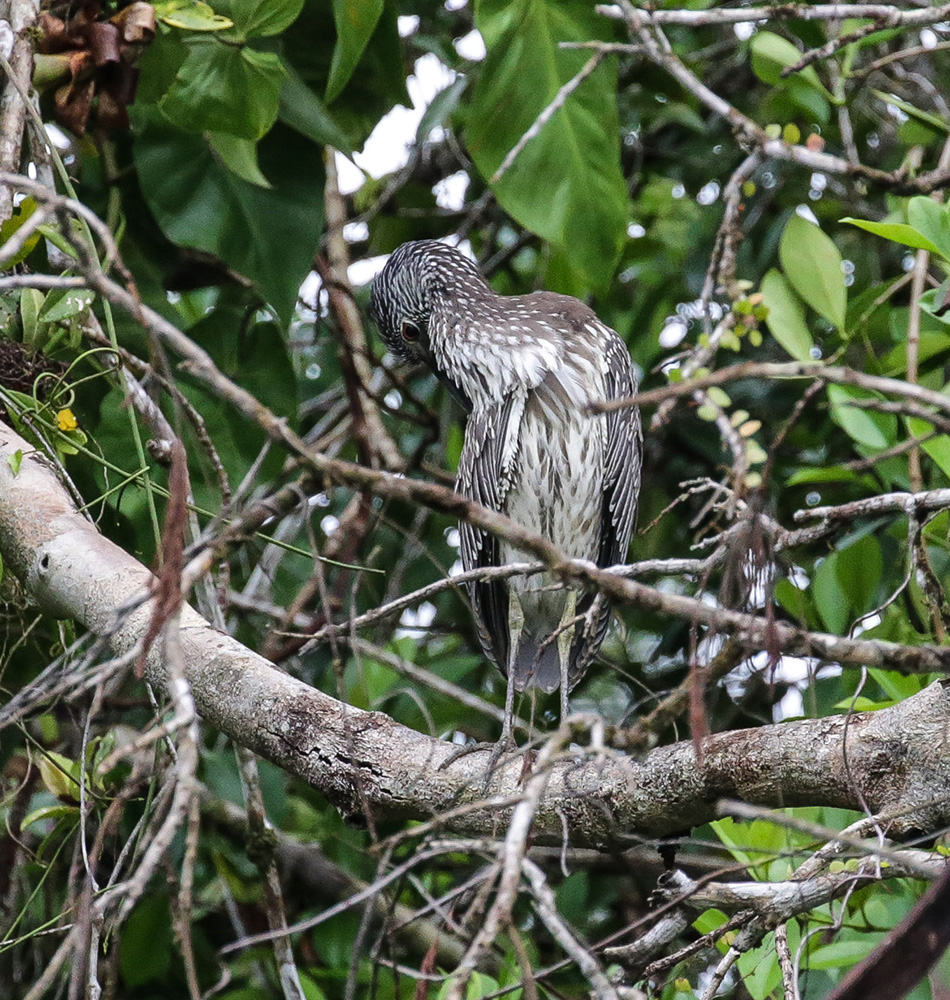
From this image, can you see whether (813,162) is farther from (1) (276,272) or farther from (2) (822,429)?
(2) (822,429)

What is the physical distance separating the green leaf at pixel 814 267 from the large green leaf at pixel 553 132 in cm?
45

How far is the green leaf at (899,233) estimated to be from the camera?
1949 millimetres

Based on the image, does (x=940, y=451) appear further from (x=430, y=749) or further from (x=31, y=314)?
(x=31, y=314)

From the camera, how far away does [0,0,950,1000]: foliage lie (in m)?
2.15

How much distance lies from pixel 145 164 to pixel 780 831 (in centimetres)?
212

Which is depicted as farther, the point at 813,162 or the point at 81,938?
the point at 813,162

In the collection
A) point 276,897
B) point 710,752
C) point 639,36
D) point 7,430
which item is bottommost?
point 276,897

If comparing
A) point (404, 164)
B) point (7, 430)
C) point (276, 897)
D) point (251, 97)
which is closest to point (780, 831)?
point (276, 897)

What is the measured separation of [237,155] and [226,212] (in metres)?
0.16

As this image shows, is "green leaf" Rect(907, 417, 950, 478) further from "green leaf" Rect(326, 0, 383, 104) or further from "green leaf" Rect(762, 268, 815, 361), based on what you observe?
"green leaf" Rect(326, 0, 383, 104)

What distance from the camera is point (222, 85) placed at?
2580 mm

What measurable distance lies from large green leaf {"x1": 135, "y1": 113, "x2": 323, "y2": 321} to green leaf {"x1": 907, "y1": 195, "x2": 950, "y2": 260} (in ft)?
4.86

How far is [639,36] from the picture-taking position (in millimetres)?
1458

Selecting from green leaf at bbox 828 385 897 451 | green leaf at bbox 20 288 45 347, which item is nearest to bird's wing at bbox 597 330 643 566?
green leaf at bbox 828 385 897 451
